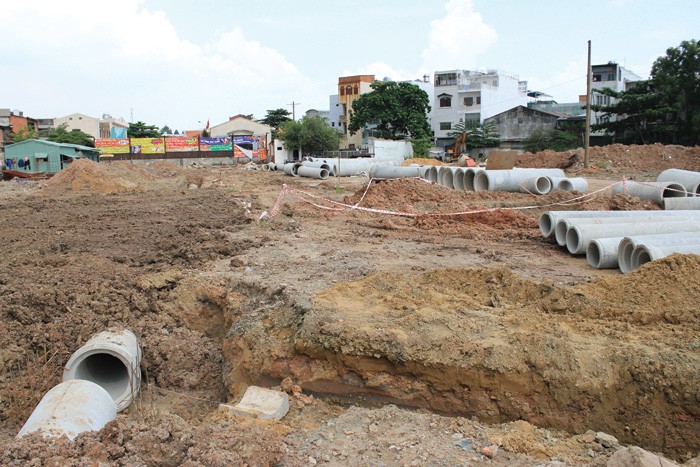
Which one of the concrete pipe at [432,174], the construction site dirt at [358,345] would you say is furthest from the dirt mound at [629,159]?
the construction site dirt at [358,345]

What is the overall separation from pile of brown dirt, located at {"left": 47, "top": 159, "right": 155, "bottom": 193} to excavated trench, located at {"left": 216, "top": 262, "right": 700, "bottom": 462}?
19198mm

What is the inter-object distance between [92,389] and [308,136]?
1726 inches

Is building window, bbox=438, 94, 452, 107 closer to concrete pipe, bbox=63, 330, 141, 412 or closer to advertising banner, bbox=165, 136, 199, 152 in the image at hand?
advertising banner, bbox=165, 136, 199, 152

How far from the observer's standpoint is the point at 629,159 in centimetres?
2872

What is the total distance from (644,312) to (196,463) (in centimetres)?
454

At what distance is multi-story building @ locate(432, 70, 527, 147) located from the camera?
175ft

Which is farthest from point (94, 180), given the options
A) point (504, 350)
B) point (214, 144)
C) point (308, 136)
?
point (214, 144)

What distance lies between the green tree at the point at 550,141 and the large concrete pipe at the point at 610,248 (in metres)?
35.0

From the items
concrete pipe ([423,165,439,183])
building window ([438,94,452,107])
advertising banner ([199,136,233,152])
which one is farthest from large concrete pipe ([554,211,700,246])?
building window ([438,94,452,107])

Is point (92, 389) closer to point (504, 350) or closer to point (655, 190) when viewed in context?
point (504, 350)

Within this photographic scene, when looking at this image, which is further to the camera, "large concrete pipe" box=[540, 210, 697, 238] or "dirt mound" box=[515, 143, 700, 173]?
"dirt mound" box=[515, 143, 700, 173]

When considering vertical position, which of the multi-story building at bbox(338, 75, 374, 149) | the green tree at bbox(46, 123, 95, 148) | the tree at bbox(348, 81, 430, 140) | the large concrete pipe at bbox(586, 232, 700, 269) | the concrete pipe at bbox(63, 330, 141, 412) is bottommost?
the concrete pipe at bbox(63, 330, 141, 412)

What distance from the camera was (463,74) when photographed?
190 feet

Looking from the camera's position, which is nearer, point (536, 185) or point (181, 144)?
point (536, 185)
